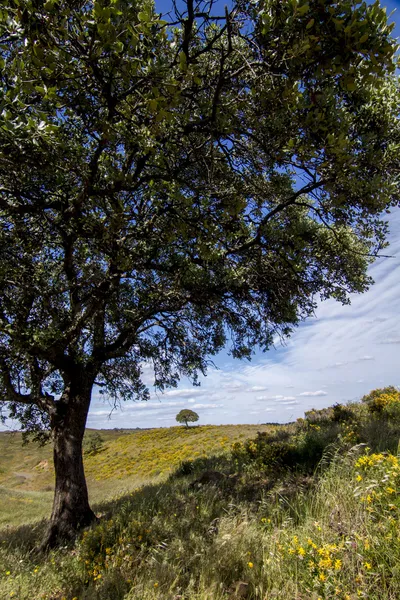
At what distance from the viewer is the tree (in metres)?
50.0

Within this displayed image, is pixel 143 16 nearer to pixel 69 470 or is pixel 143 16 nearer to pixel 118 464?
pixel 69 470

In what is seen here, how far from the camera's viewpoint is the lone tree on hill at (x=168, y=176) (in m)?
3.59

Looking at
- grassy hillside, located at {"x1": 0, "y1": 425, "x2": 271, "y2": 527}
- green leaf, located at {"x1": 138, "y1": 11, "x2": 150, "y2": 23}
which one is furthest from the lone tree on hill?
grassy hillside, located at {"x1": 0, "y1": 425, "x2": 271, "y2": 527}

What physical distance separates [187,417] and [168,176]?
47789mm

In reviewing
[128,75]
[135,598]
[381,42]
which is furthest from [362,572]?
[128,75]

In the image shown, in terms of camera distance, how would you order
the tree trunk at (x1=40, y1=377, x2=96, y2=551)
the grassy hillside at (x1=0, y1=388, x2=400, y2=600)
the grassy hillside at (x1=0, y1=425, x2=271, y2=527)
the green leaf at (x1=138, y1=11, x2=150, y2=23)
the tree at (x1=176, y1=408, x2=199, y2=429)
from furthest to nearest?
the tree at (x1=176, y1=408, x2=199, y2=429), the grassy hillside at (x1=0, y1=425, x2=271, y2=527), the tree trunk at (x1=40, y1=377, x2=96, y2=551), the grassy hillside at (x1=0, y1=388, x2=400, y2=600), the green leaf at (x1=138, y1=11, x2=150, y2=23)

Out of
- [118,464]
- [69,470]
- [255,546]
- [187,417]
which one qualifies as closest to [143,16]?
[255,546]

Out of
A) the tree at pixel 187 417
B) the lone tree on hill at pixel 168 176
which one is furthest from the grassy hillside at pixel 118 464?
the lone tree on hill at pixel 168 176

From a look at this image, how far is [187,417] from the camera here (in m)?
50.1

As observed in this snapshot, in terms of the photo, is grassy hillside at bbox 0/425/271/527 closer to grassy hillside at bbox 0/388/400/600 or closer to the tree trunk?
the tree trunk

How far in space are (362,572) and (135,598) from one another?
2552 millimetres

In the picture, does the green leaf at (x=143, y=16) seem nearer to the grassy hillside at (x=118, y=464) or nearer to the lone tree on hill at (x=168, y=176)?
the lone tree on hill at (x=168, y=176)

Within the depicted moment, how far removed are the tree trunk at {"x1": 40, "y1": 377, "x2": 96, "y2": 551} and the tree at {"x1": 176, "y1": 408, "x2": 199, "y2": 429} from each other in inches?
1628

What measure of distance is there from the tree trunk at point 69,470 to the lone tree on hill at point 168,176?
44 millimetres
